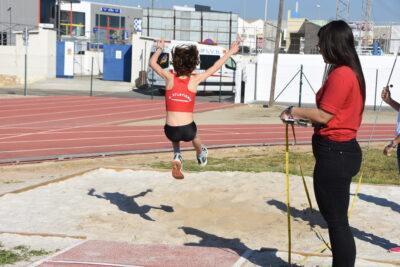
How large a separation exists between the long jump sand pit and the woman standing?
1.25 meters

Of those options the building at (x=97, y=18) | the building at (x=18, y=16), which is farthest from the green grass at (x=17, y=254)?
the building at (x=97, y=18)

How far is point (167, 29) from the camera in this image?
59062mm

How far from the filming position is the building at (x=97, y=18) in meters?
74.4

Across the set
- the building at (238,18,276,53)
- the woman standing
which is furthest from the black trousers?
the building at (238,18,276,53)

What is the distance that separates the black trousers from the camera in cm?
494

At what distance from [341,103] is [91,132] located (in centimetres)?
1568

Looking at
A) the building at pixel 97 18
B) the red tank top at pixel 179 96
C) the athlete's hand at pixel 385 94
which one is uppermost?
the building at pixel 97 18

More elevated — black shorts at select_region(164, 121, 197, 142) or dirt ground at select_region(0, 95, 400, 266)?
black shorts at select_region(164, 121, 197, 142)

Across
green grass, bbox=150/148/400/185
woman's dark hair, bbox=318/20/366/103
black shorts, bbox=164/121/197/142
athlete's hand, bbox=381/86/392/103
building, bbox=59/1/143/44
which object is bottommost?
green grass, bbox=150/148/400/185

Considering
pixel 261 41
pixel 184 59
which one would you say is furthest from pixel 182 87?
pixel 261 41

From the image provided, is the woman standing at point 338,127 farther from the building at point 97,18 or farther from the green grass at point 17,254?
the building at point 97,18

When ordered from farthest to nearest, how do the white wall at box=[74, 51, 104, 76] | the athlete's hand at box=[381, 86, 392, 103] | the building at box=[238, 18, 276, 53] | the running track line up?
the white wall at box=[74, 51, 104, 76] < the building at box=[238, 18, 276, 53] < the running track < the athlete's hand at box=[381, 86, 392, 103]

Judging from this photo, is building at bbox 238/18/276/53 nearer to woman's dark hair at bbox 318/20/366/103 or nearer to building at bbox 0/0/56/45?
building at bbox 0/0/56/45

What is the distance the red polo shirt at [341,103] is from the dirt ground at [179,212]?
168cm
